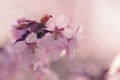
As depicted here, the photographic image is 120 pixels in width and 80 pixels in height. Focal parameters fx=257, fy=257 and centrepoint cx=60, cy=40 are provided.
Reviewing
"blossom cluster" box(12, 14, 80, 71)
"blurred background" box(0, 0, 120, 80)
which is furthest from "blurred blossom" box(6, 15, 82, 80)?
"blurred background" box(0, 0, 120, 80)

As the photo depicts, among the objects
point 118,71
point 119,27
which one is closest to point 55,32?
point 118,71

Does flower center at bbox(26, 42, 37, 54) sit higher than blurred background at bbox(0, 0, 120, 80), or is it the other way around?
blurred background at bbox(0, 0, 120, 80)

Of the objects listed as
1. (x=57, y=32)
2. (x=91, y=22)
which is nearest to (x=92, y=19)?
(x=91, y=22)

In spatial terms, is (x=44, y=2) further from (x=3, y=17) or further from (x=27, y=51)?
(x=27, y=51)

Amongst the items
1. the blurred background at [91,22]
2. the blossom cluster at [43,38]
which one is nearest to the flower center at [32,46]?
the blossom cluster at [43,38]

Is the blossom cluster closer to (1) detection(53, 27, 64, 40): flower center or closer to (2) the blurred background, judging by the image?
(1) detection(53, 27, 64, 40): flower center
